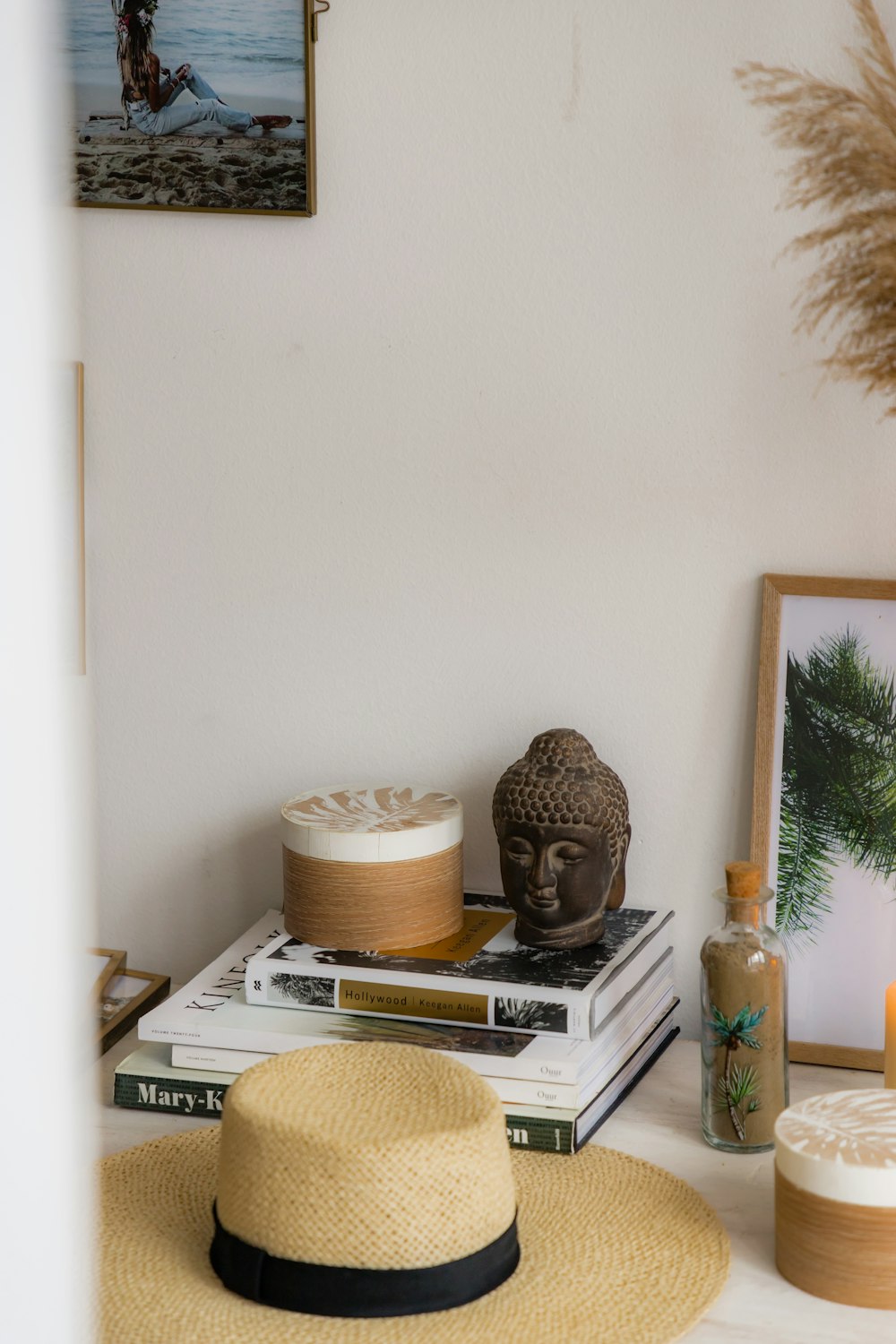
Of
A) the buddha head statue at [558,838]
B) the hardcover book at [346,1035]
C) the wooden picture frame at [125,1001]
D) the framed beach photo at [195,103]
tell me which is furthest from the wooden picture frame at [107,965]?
the framed beach photo at [195,103]

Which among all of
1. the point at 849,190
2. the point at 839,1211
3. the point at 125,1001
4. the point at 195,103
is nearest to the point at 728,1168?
the point at 839,1211

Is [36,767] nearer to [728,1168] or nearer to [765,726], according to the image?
[728,1168]

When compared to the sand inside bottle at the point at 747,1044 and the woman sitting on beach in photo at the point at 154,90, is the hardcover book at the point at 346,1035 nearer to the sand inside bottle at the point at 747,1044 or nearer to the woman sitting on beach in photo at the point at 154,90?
the sand inside bottle at the point at 747,1044

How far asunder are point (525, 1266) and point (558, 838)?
0.30 m

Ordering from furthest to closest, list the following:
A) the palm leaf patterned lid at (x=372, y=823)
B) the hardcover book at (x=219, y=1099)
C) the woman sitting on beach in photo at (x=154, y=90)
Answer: the woman sitting on beach in photo at (x=154, y=90), the palm leaf patterned lid at (x=372, y=823), the hardcover book at (x=219, y=1099)

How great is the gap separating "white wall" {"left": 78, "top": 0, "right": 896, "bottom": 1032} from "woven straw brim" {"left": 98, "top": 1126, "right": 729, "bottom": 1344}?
11.9 inches

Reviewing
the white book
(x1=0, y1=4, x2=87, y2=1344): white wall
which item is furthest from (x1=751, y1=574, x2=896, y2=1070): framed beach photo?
(x1=0, y1=4, x2=87, y2=1344): white wall

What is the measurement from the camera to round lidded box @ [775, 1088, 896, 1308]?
68 cm

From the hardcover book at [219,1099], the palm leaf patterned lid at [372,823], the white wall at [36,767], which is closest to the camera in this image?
the white wall at [36,767]

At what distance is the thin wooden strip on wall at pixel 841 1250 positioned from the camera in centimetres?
69

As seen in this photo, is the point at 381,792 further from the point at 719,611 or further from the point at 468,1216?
the point at 468,1216

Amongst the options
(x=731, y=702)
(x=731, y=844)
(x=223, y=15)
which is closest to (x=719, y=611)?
(x=731, y=702)

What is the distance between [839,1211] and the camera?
2.26ft

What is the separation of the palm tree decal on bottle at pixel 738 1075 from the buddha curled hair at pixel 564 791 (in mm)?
153
